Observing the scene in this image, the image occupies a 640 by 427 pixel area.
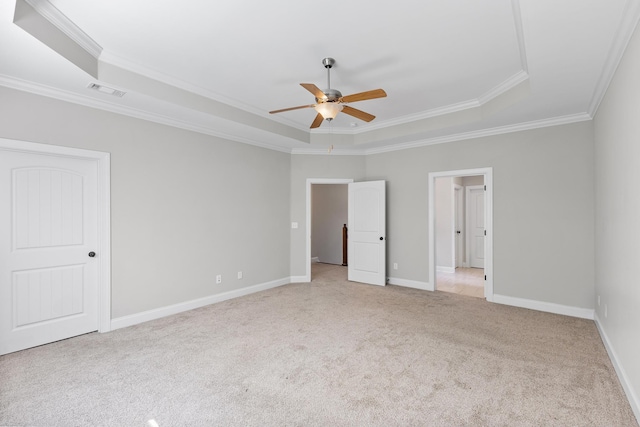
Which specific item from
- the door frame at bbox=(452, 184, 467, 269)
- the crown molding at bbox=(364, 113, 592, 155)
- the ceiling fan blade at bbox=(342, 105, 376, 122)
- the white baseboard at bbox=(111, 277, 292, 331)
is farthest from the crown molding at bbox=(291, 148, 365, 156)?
the door frame at bbox=(452, 184, 467, 269)

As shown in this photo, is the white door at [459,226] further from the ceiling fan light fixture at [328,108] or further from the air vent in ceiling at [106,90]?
the air vent in ceiling at [106,90]

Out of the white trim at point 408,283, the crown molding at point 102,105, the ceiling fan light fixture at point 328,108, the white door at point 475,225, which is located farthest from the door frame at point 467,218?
the ceiling fan light fixture at point 328,108

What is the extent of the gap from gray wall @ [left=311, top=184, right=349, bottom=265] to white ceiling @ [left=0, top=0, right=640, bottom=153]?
4.01m

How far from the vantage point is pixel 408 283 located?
18.3 feet

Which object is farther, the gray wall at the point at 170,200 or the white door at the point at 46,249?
the gray wall at the point at 170,200

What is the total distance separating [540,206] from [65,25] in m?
5.50

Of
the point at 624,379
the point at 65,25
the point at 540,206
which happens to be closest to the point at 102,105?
the point at 65,25

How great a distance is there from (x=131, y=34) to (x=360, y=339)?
3539 mm

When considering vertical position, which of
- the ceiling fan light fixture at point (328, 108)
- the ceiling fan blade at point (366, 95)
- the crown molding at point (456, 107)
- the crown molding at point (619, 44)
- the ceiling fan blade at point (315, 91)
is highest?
the crown molding at point (456, 107)

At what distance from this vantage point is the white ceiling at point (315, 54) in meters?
2.23

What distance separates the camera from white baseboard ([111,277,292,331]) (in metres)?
3.63

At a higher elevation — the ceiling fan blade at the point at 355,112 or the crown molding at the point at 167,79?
the crown molding at the point at 167,79

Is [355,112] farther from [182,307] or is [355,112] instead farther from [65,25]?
[182,307]

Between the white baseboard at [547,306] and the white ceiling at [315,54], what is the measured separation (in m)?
2.43
